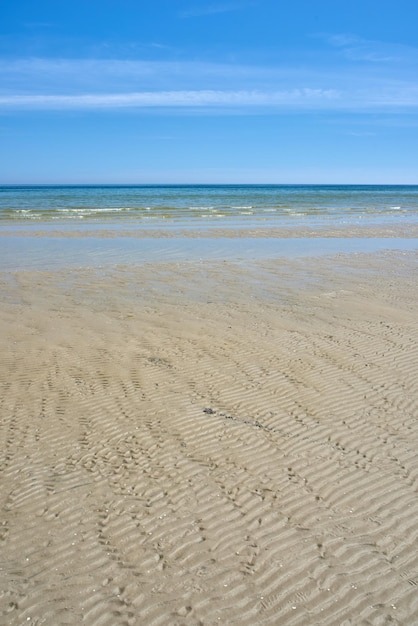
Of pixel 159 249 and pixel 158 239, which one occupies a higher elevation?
pixel 158 239

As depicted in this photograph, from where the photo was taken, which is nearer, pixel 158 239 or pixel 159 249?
A: pixel 159 249

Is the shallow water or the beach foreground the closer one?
the beach foreground

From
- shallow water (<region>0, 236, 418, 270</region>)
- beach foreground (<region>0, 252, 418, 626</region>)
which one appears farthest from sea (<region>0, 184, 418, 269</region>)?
beach foreground (<region>0, 252, 418, 626</region>)

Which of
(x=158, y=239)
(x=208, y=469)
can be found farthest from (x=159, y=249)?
(x=208, y=469)

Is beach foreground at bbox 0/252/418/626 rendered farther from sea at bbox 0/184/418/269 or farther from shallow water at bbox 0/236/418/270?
sea at bbox 0/184/418/269

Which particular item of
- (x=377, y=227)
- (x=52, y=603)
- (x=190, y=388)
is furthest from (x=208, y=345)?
(x=377, y=227)

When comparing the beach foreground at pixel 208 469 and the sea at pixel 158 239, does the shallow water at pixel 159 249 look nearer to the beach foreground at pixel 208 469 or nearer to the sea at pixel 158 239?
the sea at pixel 158 239

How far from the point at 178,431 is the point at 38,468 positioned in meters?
1.46

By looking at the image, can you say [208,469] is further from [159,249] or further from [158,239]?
[158,239]

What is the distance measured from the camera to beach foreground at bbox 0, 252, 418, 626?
366cm

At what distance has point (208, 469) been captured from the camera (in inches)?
202

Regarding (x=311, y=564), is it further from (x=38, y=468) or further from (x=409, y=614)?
(x=38, y=468)

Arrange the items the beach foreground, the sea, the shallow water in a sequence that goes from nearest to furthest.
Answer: the beach foreground
the shallow water
the sea

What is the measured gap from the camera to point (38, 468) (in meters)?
5.11
